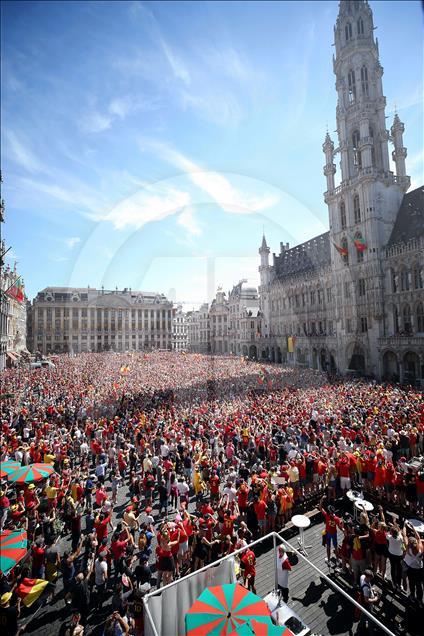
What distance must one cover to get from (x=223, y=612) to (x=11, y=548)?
16.3 feet

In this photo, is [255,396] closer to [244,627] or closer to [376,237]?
[244,627]

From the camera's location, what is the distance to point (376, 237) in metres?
42.0

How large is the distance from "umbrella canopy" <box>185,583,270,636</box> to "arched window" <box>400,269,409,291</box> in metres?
40.4

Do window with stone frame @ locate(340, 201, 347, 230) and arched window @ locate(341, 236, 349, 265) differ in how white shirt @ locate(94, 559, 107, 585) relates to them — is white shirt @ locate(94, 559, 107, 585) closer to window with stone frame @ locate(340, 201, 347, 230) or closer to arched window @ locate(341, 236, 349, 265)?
arched window @ locate(341, 236, 349, 265)

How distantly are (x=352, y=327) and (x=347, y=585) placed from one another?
41.2 m

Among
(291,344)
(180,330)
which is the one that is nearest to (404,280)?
(291,344)

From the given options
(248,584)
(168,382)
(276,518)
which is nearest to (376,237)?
(168,382)

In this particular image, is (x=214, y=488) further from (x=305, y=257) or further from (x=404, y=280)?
(x=305, y=257)

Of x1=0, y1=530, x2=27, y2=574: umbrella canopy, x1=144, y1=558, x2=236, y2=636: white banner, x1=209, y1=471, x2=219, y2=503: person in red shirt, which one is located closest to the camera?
x1=144, y1=558, x2=236, y2=636: white banner

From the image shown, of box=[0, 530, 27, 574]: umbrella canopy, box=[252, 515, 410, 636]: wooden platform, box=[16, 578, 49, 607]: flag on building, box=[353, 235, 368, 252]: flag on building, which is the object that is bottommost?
box=[252, 515, 410, 636]: wooden platform

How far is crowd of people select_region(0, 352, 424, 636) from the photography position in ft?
25.2

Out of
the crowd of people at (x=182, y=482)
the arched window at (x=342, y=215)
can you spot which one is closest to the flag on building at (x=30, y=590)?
the crowd of people at (x=182, y=482)

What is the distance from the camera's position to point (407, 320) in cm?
3856

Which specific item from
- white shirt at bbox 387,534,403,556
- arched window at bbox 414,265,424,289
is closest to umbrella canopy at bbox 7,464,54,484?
white shirt at bbox 387,534,403,556
